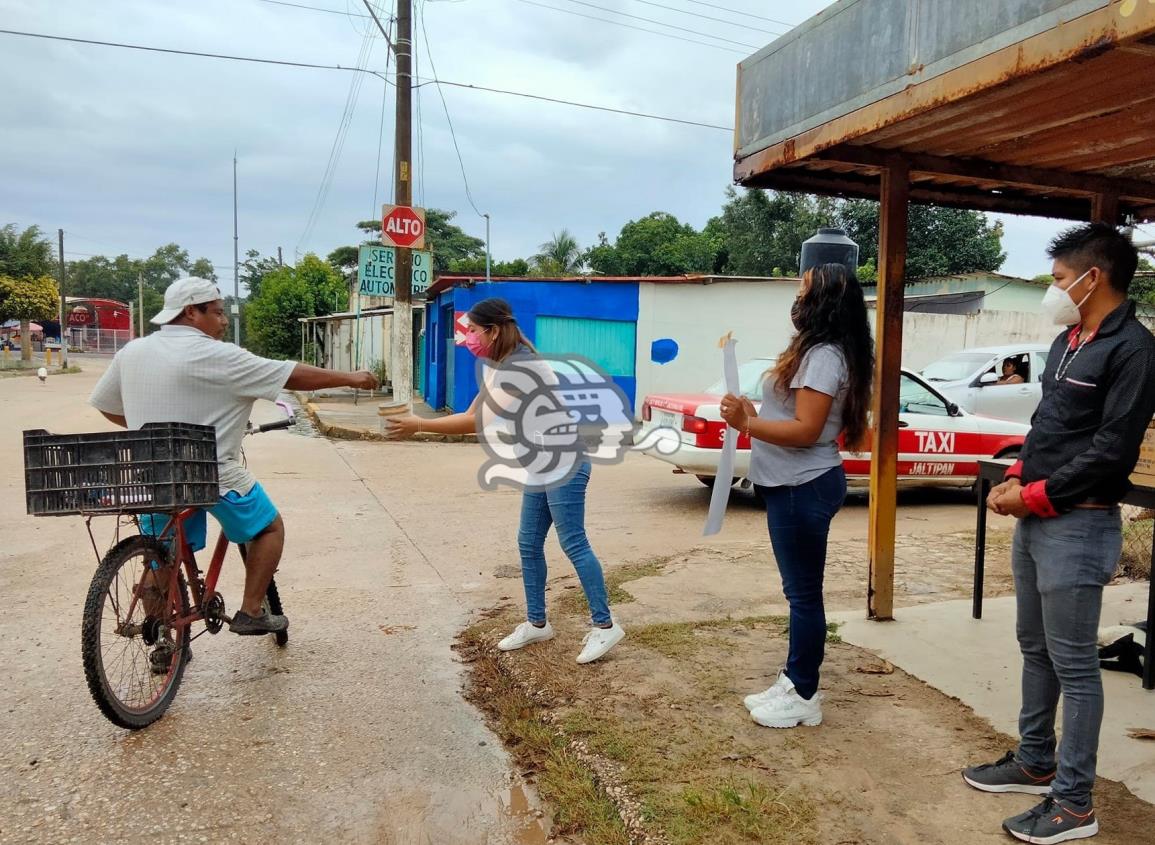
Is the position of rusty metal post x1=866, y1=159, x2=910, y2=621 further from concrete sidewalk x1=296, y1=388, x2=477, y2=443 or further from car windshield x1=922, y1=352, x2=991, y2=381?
car windshield x1=922, y1=352, x2=991, y2=381

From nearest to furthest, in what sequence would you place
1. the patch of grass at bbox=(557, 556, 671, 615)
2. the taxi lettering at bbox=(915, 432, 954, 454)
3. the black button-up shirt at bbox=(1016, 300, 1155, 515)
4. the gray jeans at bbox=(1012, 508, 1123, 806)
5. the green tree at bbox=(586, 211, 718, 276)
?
1. the black button-up shirt at bbox=(1016, 300, 1155, 515)
2. the gray jeans at bbox=(1012, 508, 1123, 806)
3. the patch of grass at bbox=(557, 556, 671, 615)
4. the taxi lettering at bbox=(915, 432, 954, 454)
5. the green tree at bbox=(586, 211, 718, 276)

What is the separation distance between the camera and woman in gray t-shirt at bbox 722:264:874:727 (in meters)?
2.92

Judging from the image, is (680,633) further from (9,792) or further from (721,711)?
(9,792)

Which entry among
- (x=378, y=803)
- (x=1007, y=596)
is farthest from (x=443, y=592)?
(x=1007, y=596)

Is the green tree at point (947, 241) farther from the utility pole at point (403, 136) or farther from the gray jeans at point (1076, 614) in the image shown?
the gray jeans at point (1076, 614)

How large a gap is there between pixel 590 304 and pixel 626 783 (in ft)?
48.0

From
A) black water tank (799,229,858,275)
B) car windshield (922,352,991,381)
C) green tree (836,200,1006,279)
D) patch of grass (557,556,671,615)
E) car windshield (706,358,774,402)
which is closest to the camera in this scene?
patch of grass (557,556,671,615)

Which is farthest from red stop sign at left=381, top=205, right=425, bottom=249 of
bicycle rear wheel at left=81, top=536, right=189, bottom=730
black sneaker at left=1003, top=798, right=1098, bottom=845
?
black sneaker at left=1003, top=798, right=1098, bottom=845

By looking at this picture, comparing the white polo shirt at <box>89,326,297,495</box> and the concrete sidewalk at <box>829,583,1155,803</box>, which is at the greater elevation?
the white polo shirt at <box>89,326,297,495</box>

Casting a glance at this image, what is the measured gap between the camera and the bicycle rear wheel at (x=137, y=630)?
3.17 meters

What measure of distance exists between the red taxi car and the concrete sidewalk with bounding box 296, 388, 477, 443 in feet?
7.79

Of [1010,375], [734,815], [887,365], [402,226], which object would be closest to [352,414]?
[402,226]

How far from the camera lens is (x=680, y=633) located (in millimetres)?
4215

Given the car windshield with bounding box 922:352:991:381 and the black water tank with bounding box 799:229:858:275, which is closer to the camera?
the black water tank with bounding box 799:229:858:275
